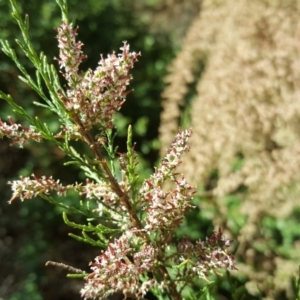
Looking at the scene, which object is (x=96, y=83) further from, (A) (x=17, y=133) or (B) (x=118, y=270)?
(B) (x=118, y=270)

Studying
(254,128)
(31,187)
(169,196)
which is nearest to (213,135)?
(254,128)

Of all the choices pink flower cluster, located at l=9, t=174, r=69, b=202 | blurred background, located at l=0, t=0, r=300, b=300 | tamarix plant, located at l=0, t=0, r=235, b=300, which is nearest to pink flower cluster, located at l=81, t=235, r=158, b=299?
tamarix plant, located at l=0, t=0, r=235, b=300

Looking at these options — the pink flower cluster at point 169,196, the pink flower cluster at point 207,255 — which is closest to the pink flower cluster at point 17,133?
the pink flower cluster at point 169,196

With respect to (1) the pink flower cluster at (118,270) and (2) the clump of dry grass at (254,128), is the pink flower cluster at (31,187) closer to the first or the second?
(1) the pink flower cluster at (118,270)

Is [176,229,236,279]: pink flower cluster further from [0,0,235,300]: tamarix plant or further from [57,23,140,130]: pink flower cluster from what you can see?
[57,23,140,130]: pink flower cluster

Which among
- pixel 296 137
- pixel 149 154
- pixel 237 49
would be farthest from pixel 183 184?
pixel 149 154

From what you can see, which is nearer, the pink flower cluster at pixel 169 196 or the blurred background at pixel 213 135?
the pink flower cluster at pixel 169 196

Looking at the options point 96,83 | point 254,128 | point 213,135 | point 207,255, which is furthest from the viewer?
point 213,135
